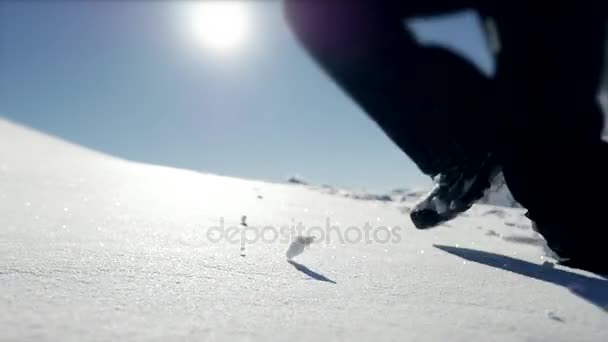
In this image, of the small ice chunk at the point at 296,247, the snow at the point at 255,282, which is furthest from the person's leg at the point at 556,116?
the small ice chunk at the point at 296,247

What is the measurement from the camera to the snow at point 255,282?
625mm

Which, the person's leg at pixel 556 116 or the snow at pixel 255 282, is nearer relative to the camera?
the snow at pixel 255 282

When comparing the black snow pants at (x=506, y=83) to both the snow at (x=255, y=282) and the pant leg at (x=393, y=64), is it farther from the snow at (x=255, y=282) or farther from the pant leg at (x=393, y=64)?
the snow at (x=255, y=282)

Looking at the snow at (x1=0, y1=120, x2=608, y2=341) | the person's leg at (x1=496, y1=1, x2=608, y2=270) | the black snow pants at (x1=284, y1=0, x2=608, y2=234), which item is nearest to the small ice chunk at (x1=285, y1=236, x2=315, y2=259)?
the snow at (x1=0, y1=120, x2=608, y2=341)

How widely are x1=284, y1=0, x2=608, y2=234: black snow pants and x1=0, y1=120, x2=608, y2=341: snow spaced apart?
0.24m

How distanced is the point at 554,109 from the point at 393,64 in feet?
1.07

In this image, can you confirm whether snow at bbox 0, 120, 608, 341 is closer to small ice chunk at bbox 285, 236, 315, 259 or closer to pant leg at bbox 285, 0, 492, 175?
small ice chunk at bbox 285, 236, 315, 259

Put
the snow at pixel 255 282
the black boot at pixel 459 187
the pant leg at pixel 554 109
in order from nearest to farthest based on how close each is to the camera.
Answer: the snow at pixel 255 282, the pant leg at pixel 554 109, the black boot at pixel 459 187

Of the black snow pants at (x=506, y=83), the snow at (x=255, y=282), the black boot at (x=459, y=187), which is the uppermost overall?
the black snow pants at (x=506, y=83)

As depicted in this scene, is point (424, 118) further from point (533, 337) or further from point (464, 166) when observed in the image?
point (533, 337)

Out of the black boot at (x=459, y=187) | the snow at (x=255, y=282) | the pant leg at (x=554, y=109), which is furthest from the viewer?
the black boot at (x=459, y=187)

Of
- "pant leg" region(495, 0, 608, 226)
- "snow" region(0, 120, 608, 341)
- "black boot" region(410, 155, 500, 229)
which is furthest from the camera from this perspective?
"black boot" region(410, 155, 500, 229)

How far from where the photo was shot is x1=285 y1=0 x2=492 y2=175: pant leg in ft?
2.98

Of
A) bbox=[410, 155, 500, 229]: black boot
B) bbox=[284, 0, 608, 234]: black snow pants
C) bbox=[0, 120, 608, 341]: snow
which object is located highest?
bbox=[284, 0, 608, 234]: black snow pants
